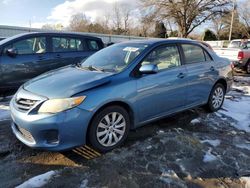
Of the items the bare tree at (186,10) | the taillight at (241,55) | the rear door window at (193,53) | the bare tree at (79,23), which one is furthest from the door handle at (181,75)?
the bare tree at (79,23)

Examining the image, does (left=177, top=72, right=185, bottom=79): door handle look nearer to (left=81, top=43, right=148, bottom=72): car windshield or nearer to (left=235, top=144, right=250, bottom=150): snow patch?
(left=81, top=43, right=148, bottom=72): car windshield

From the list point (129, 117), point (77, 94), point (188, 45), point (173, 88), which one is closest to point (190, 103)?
point (173, 88)

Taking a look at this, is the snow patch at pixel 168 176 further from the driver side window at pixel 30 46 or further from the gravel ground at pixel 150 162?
the driver side window at pixel 30 46

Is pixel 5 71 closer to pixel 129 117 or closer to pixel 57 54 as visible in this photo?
pixel 57 54

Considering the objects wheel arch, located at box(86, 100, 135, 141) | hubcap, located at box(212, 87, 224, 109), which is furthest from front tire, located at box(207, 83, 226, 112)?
wheel arch, located at box(86, 100, 135, 141)

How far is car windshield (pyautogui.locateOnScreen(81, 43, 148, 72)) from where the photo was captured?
12.9 ft

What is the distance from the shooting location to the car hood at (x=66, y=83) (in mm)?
3229

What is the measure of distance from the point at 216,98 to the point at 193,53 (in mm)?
1178

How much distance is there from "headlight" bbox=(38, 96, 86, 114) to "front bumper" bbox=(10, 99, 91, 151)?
0.17ft

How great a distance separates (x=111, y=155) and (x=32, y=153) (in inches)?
42.5

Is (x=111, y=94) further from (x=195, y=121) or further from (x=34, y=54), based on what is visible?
(x=34, y=54)

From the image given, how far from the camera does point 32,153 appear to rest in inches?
138

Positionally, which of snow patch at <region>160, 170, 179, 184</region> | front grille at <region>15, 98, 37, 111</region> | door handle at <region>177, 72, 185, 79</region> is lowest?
snow patch at <region>160, 170, 179, 184</region>

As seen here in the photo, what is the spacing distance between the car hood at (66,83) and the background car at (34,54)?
2554 millimetres
